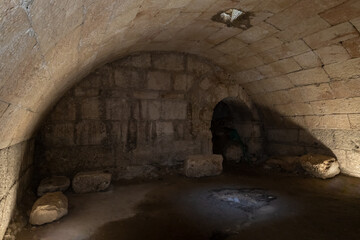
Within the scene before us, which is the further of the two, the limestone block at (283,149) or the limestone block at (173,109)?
the limestone block at (283,149)

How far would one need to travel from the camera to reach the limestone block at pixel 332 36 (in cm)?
317

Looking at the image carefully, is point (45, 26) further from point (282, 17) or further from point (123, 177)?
point (123, 177)

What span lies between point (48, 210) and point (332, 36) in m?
4.43

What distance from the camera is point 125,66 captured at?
498cm

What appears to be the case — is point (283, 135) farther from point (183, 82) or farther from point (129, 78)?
point (129, 78)

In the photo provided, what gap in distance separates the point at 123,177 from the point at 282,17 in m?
3.96

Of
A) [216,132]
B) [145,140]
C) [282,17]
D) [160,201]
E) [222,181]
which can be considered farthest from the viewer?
[216,132]

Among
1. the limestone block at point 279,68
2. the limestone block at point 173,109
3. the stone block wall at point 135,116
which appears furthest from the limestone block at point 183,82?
the limestone block at point 279,68

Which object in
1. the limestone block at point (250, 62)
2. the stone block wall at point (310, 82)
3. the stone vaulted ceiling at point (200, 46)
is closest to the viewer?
the stone vaulted ceiling at point (200, 46)

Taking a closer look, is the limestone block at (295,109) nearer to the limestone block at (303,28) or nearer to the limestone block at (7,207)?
the limestone block at (303,28)

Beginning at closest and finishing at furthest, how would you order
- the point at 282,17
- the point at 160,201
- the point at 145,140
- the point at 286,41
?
the point at 282,17, the point at 160,201, the point at 286,41, the point at 145,140

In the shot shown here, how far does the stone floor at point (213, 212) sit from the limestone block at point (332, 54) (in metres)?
2.13

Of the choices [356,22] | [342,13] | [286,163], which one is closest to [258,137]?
[286,163]

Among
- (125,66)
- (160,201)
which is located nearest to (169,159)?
(160,201)
